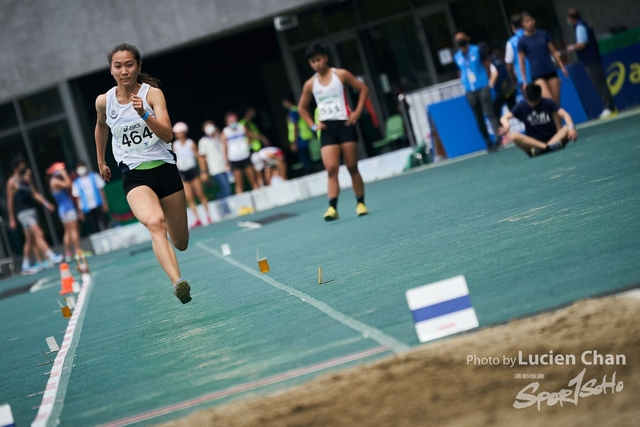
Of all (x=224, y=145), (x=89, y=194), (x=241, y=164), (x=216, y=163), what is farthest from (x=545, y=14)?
(x=89, y=194)

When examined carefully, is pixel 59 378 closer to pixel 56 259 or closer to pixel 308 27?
pixel 56 259

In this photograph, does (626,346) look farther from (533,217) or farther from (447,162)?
(447,162)

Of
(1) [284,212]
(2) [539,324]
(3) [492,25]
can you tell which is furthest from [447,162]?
(2) [539,324]

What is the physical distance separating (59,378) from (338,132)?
718 centimetres

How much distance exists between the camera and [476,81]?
19.8 m

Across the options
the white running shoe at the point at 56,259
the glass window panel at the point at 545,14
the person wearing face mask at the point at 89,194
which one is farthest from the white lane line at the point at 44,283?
the glass window panel at the point at 545,14

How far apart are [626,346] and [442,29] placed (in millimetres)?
23939

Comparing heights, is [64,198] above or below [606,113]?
above

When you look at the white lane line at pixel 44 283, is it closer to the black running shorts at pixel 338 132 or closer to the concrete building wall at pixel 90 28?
the black running shorts at pixel 338 132

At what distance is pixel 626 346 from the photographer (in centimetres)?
493

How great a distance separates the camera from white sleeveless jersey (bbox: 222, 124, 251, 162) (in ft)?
82.4

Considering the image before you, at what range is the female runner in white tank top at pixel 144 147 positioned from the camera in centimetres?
868

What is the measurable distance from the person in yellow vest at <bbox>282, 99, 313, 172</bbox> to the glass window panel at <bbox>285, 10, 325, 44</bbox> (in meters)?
2.93

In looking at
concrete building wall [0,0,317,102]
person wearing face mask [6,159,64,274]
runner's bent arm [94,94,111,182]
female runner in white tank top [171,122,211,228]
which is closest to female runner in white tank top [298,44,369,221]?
runner's bent arm [94,94,111,182]
